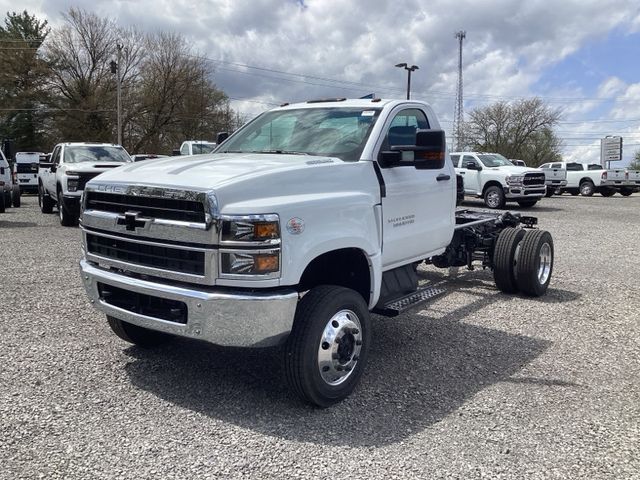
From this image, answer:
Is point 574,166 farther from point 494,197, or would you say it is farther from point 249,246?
point 249,246

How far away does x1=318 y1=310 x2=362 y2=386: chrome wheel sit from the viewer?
3832 mm

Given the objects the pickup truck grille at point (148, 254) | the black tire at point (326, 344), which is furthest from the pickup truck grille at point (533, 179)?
the pickup truck grille at point (148, 254)

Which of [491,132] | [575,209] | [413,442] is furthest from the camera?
[491,132]

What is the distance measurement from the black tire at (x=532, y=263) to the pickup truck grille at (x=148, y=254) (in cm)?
476

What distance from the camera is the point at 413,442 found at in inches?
138

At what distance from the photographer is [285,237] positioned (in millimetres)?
3514

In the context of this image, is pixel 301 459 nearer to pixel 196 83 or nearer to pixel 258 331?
pixel 258 331

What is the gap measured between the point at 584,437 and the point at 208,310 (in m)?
2.43

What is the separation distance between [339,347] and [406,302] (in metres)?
1.02

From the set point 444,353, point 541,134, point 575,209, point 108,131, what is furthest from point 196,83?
point 444,353

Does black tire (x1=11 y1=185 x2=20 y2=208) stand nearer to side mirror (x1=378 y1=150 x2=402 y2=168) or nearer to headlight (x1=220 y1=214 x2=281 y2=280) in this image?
side mirror (x1=378 y1=150 x2=402 y2=168)

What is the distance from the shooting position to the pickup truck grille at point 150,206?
3.53m

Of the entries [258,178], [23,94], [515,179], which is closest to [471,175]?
[515,179]

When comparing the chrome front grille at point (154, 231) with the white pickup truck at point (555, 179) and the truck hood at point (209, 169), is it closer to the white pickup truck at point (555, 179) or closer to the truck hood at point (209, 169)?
the truck hood at point (209, 169)
